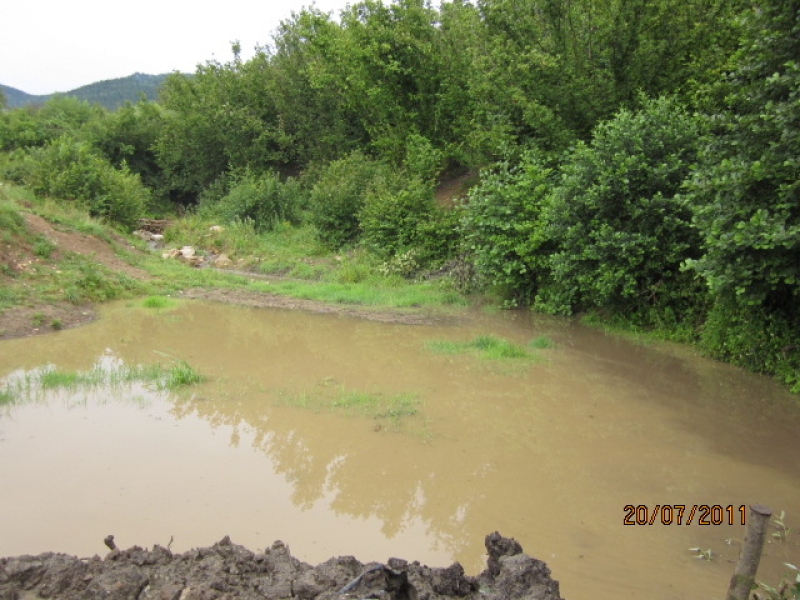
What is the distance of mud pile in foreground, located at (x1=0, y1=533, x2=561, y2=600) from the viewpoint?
3.62 metres

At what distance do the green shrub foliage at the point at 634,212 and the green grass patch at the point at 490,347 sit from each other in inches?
65.7

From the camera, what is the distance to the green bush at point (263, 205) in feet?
76.1

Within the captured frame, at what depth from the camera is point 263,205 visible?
23453 millimetres

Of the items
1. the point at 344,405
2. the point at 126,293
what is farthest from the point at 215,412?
the point at 126,293

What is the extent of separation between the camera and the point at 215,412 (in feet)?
25.0

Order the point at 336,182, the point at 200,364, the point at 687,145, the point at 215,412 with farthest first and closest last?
1. the point at 336,182
2. the point at 687,145
3. the point at 200,364
4. the point at 215,412

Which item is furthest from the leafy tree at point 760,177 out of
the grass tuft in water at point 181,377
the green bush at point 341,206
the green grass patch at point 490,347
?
the green bush at point 341,206

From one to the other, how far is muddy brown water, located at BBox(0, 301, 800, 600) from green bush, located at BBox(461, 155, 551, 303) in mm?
3425

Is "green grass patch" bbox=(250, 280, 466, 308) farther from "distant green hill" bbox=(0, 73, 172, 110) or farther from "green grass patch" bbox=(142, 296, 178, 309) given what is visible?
"distant green hill" bbox=(0, 73, 172, 110)

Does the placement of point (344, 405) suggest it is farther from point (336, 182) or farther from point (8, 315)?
point (336, 182)

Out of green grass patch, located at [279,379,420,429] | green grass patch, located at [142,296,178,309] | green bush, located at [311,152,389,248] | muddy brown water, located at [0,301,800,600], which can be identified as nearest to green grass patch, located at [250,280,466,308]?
green grass patch, located at [142,296,178,309]

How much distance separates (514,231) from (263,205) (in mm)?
12614

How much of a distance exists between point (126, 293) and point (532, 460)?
10945 mm
